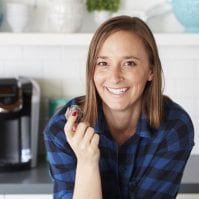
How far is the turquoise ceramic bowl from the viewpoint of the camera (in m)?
1.84

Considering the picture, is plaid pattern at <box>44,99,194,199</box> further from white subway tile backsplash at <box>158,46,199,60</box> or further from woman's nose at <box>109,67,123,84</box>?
white subway tile backsplash at <box>158,46,199,60</box>

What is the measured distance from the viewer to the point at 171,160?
48.9 inches

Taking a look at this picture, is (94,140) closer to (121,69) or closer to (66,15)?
(121,69)

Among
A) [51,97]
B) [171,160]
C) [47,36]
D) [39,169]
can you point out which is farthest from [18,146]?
[171,160]

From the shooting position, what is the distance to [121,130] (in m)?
1.33

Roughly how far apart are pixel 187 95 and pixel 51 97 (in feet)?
1.94

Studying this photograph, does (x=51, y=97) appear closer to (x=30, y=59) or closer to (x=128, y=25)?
(x=30, y=59)

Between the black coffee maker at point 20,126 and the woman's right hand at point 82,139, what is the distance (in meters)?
0.67

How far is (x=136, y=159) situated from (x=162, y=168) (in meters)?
0.07

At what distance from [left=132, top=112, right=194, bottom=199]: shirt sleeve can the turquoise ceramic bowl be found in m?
0.73

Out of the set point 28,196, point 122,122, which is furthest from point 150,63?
point 28,196

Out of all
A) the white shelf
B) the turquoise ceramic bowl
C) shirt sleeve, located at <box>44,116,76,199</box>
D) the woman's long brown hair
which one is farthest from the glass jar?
shirt sleeve, located at <box>44,116,76,199</box>

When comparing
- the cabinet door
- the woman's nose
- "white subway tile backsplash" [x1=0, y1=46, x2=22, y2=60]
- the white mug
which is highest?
the white mug

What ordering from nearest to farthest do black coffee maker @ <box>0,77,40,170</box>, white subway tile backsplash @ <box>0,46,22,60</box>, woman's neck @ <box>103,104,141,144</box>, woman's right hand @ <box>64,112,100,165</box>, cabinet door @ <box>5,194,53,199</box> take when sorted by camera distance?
woman's right hand @ <box>64,112,100,165</box>
woman's neck @ <box>103,104,141,144</box>
cabinet door @ <box>5,194,53,199</box>
black coffee maker @ <box>0,77,40,170</box>
white subway tile backsplash @ <box>0,46,22,60</box>
